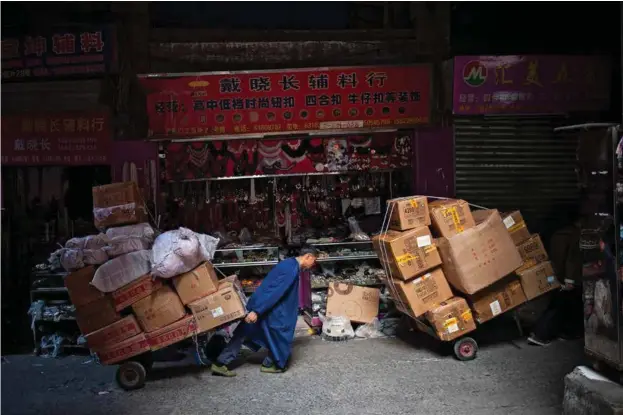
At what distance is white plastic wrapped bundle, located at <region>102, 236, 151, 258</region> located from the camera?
645 centimetres

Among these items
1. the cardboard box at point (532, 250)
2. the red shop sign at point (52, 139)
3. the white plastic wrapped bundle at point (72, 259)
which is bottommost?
the cardboard box at point (532, 250)

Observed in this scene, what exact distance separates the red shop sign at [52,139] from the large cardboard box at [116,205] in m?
2.19

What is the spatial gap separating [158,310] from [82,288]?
0.83 meters

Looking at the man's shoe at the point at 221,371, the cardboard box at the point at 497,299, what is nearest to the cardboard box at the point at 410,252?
the cardboard box at the point at 497,299

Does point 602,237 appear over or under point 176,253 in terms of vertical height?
over

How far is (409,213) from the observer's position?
6.85 meters

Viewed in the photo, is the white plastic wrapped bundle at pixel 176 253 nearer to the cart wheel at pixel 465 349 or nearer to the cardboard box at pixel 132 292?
the cardboard box at pixel 132 292

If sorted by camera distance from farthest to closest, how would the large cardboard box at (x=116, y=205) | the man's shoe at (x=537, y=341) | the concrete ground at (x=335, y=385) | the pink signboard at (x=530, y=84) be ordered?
the pink signboard at (x=530, y=84)
the man's shoe at (x=537, y=341)
the large cardboard box at (x=116, y=205)
the concrete ground at (x=335, y=385)

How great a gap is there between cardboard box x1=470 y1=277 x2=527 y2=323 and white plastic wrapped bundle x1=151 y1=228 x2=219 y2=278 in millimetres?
3188

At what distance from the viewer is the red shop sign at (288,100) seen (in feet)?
28.6

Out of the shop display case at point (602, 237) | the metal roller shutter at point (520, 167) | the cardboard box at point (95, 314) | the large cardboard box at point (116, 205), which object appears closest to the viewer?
the shop display case at point (602, 237)

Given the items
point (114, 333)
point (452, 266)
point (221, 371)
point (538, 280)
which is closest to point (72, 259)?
point (114, 333)

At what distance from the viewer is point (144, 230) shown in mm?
6676

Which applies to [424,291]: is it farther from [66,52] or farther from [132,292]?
[66,52]
